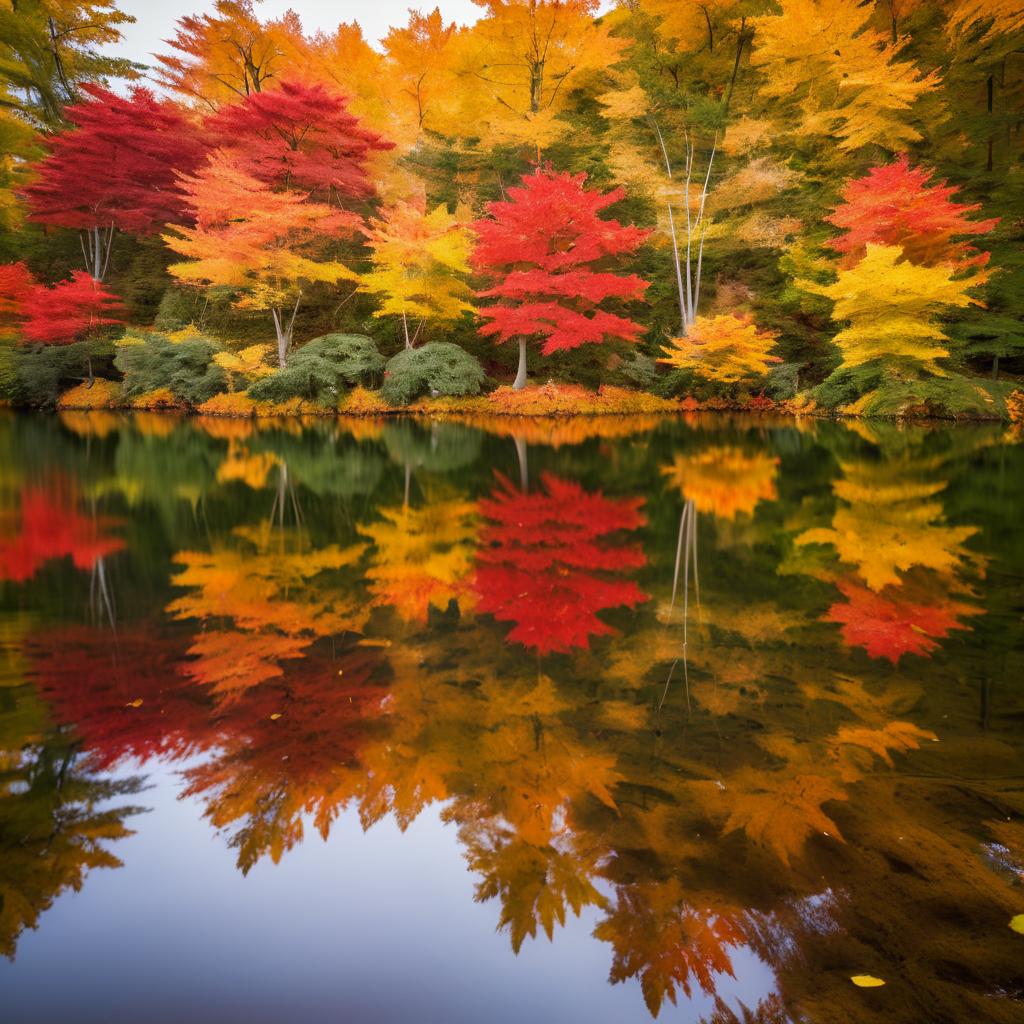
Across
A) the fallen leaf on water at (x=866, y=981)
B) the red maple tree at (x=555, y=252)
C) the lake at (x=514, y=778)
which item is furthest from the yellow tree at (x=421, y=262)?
the fallen leaf on water at (x=866, y=981)

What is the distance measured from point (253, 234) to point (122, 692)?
17589mm

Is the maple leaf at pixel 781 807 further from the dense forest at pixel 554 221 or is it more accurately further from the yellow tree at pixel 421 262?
the yellow tree at pixel 421 262

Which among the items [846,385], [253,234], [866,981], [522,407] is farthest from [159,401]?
[866,981]

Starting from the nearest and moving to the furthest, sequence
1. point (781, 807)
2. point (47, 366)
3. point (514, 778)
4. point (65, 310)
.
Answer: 1. point (781, 807)
2. point (514, 778)
3. point (65, 310)
4. point (47, 366)

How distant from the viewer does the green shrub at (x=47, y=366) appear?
21.2 meters

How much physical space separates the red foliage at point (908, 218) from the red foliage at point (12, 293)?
22156 mm

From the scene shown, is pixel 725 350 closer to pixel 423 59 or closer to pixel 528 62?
pixel 528 62

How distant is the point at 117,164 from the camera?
21.9m

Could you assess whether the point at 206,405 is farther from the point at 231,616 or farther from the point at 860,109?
the point at 860,109

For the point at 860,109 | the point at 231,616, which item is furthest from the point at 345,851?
the point at 860,109

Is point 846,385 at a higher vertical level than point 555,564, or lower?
higher

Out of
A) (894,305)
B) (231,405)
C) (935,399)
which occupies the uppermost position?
(894,305)

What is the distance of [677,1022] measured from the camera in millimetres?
1406

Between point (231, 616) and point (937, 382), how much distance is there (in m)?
16.5
